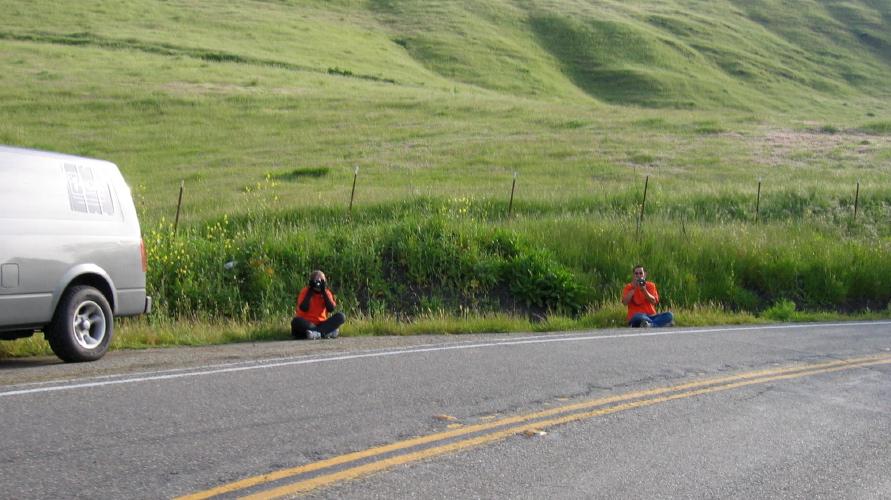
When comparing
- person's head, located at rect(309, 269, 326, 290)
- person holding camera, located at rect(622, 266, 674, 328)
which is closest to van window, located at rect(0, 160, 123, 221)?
person's head, located at rect(309, 269, 326, 290)

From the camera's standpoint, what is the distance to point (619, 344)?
34.0 feet

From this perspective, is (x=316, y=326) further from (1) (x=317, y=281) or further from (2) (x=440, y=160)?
(2) (x=440, y=160)

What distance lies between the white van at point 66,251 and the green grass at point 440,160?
1110 mm

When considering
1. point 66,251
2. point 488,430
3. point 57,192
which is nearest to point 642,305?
point 488,430

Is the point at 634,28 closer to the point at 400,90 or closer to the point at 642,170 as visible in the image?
the point at 400,90

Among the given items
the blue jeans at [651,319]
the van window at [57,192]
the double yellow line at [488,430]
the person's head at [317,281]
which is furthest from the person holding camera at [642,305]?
the van window at [57,192]

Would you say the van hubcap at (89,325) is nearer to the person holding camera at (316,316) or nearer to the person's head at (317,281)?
the person holding camera at (316,316)

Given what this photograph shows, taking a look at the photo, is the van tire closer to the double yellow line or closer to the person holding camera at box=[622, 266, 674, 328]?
the double yellow line

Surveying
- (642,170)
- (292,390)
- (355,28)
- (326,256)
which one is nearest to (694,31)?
(355,28)

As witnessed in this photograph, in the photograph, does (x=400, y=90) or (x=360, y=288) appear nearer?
(x=360, y=288)

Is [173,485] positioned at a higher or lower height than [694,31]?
lower

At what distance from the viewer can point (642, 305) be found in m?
13.0

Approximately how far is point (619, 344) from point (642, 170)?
711 inches

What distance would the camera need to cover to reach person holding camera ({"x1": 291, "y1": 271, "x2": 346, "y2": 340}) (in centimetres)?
1093
